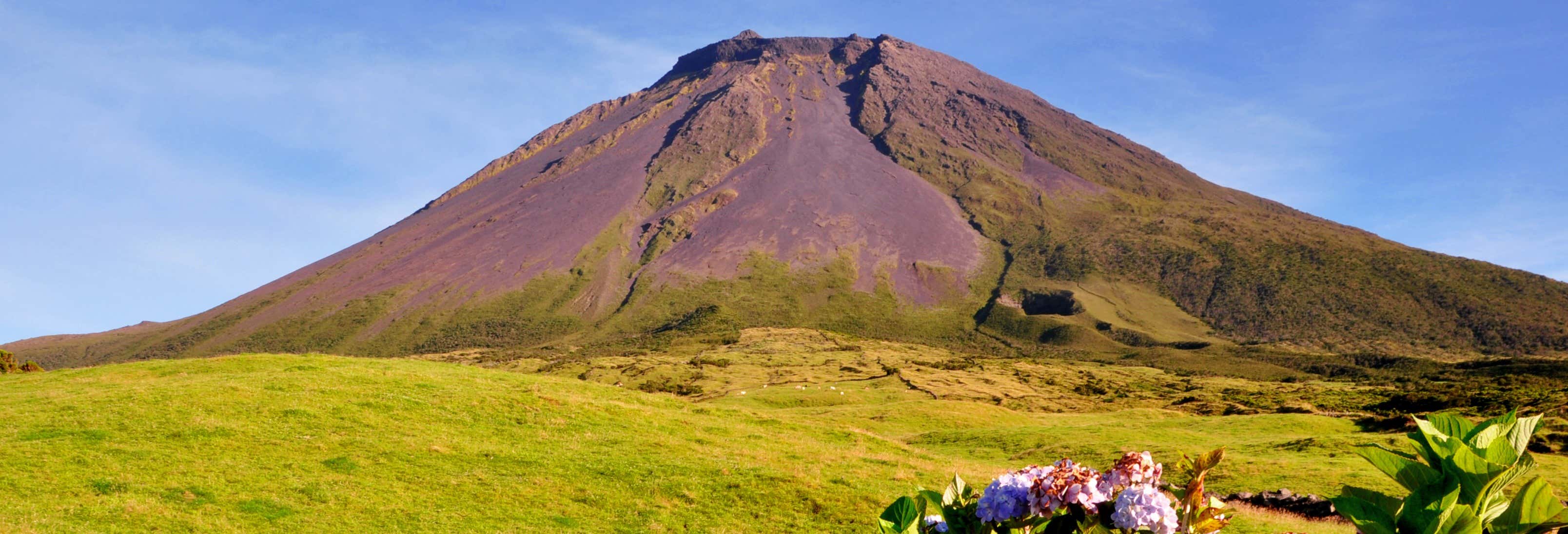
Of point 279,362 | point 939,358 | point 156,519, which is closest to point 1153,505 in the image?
point 156,519

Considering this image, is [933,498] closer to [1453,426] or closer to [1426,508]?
[1426,508]

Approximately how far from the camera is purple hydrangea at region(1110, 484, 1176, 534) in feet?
12.4

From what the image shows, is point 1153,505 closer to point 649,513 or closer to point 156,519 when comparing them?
point 649,513

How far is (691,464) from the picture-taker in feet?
75.2

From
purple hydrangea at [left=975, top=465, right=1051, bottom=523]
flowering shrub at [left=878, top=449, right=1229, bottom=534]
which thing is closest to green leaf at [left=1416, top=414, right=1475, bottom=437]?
flowering shrub at [left=878, top=449, right=1229, bottom=534]

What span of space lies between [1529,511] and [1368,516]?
1.88ft

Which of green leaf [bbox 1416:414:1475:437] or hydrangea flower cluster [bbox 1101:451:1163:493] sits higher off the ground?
green leaf [bbox 1416:414:1475:437]

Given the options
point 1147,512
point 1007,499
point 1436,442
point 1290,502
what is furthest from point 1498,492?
point 1290,502

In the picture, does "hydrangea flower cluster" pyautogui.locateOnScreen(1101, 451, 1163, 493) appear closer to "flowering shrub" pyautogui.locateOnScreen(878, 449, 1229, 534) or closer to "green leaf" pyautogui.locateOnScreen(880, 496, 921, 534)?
"flowering shrub" pyautogui.locateOnScreen(878, 449, 1229, 534)

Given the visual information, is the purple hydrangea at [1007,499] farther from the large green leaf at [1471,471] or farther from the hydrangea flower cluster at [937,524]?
the large green leaf at [1471,471]

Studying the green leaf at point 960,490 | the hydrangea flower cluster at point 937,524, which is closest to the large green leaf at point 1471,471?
the green leaf at point 960,490

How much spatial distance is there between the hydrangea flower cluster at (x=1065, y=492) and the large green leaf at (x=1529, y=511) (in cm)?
154

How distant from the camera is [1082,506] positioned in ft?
13.2

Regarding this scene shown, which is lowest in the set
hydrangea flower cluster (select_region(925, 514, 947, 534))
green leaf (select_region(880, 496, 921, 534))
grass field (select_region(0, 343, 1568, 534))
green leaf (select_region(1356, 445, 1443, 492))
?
grass field (select_region(0, 343, 1568, 534))
